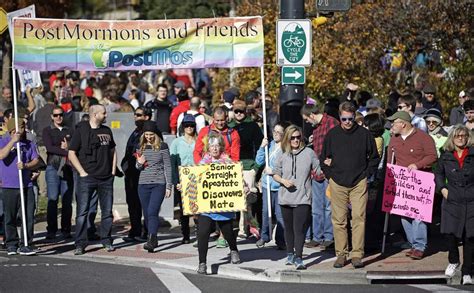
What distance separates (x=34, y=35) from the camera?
1559 centimetres

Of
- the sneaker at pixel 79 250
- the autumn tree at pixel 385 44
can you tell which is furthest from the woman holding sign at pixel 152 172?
the autumn tree at pixel 385 44

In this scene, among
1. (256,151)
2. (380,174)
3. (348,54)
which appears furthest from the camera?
(348,54)

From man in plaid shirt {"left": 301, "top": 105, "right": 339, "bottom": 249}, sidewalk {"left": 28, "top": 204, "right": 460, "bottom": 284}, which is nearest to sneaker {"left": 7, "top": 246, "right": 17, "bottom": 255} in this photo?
sidewalk {"left": 28, "top": 204, "right": 460, "bottom": 284}

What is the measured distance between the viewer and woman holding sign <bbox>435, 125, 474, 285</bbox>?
44.3ft

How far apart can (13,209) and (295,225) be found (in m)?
3.92

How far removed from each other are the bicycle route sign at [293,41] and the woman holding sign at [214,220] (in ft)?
6.64

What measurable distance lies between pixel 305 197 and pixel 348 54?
880 centimetres

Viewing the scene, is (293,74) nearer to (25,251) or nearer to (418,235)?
(418,235)

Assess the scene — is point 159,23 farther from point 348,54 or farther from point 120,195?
point 348,54

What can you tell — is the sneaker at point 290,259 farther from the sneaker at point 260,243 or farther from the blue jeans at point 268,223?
the sneaker at point 260,243

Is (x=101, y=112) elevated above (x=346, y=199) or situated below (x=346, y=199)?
above

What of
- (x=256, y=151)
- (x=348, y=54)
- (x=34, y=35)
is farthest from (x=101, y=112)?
(x=348, y=54)

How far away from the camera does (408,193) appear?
583 inches

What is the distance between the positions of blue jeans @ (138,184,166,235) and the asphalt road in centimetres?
122
